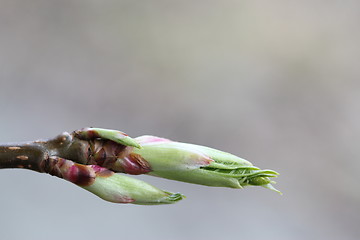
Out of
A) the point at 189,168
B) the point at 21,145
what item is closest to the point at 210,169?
the point at 189,168

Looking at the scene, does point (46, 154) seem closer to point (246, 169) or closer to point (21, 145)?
point (21, 145)

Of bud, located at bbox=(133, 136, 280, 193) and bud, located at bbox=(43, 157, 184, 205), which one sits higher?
bud, located at bbox=(133, 136, 280, 193)
